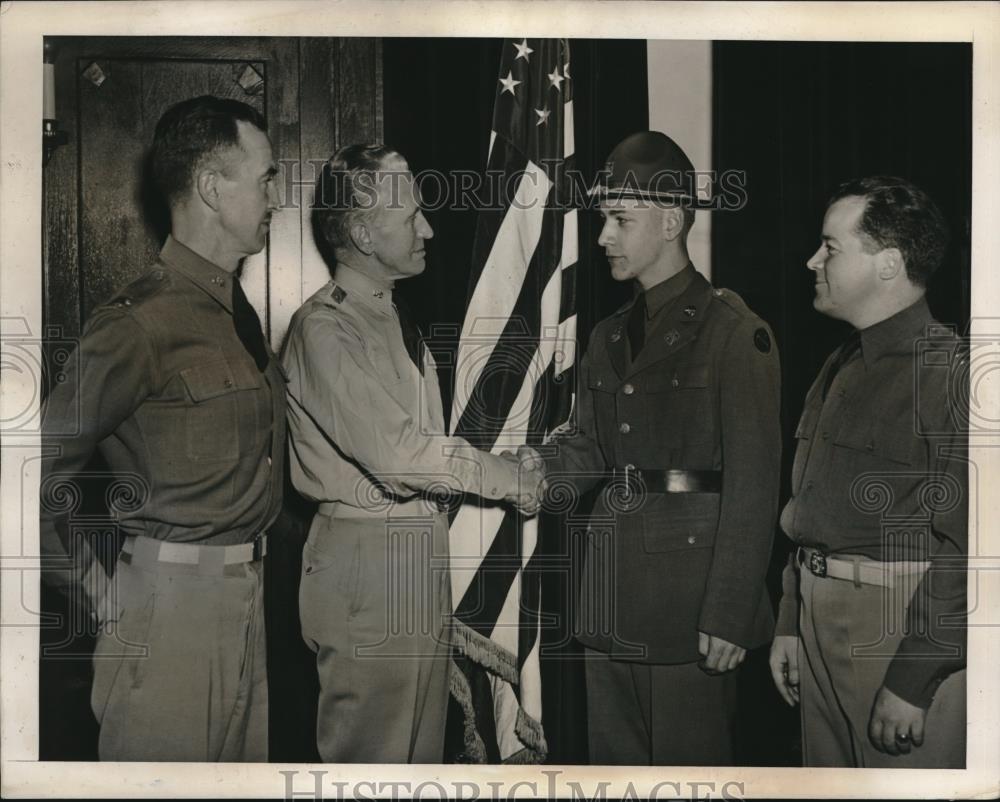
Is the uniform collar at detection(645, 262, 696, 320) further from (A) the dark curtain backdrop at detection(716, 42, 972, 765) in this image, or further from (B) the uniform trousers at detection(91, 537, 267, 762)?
(B) the uniform trousers at detection(91, 537, 267, 762)

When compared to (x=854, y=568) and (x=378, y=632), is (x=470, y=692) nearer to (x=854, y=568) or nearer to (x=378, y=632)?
(x=378, y=632)

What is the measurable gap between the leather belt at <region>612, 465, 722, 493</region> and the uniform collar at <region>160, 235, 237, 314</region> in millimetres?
1211

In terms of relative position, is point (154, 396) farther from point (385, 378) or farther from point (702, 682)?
point (702, 682)

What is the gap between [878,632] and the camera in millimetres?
3211

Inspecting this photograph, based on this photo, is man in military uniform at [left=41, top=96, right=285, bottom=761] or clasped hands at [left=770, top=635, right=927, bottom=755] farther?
clasped hands at [left=770, top=635, right=927, bottom=755]

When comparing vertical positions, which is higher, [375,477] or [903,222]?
[903,222]

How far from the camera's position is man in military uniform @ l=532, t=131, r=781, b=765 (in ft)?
10.3

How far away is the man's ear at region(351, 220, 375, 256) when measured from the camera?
3.21 meters

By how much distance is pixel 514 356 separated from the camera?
10.6ft

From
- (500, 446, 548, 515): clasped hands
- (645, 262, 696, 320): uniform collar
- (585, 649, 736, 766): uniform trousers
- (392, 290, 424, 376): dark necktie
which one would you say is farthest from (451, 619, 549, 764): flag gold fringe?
(645, 262, 696, 320): uniform collar

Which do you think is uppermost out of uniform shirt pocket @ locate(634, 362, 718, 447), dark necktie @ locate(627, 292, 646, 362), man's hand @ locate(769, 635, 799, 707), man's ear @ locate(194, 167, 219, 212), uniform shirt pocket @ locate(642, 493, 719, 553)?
man's ear @ locate(194, 167, 219, 212)

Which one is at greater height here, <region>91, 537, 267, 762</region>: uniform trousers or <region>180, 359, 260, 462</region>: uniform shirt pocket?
<region>180, 359, 260, 462</region>: uniform shirt pocket

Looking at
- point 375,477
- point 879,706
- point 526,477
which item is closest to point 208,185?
point 375,477

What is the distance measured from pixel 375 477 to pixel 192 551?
51 centimetres
